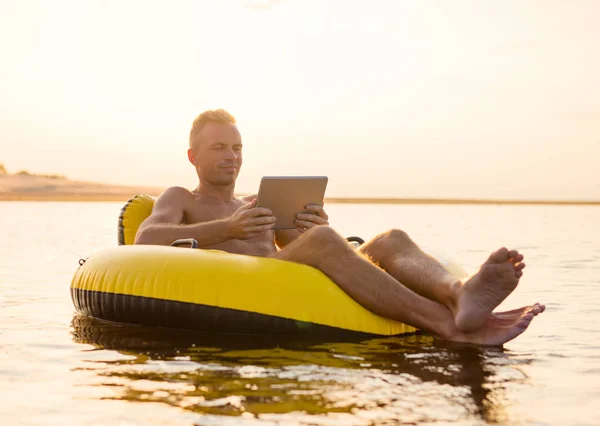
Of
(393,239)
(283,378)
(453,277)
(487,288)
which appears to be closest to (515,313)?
(453,277)

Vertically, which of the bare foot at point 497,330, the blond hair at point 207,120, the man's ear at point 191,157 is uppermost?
the blond hair at point 207,120

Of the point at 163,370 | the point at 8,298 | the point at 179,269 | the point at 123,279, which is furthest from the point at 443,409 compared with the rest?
the point at 8,298

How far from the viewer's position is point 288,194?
517 cm

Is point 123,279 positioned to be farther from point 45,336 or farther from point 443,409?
point 443,409

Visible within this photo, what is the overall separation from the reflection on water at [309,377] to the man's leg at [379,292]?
126 millimetres

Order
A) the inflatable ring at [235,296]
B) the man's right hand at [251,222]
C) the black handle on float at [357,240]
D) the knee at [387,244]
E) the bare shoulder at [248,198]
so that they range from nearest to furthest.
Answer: the inflatable ring at [235,296]
the man's right hand at [251,222]
the knee at [387,244]
the bare shoulder at [248,198]
the black handle on float at [357,240]

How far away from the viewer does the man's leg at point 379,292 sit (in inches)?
183

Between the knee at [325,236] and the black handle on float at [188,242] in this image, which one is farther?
the black handle on float at [188,242]

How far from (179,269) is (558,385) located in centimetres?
237

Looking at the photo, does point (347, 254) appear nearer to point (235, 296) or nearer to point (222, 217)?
point (235, 296)

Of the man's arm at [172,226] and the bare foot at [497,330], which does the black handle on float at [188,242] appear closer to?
the man's arm at [172,226]

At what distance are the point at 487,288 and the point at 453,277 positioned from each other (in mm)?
424

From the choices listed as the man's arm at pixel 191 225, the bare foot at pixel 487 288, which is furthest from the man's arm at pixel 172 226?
the bare foot at pixel 487 288

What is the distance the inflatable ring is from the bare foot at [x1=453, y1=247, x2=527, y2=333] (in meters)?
0.69
